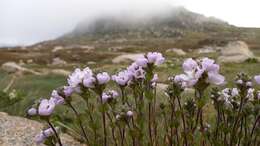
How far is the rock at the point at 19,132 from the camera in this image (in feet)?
23.7

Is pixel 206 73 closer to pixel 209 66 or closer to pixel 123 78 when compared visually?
pixel 209 66

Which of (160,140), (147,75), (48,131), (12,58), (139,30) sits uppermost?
(147,75)

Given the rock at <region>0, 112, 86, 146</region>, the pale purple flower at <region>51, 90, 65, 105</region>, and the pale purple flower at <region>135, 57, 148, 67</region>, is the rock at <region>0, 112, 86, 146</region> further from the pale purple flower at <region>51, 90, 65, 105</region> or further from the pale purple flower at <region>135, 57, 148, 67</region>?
the pale purple flower at <region>135, 57, 148, 67</region>

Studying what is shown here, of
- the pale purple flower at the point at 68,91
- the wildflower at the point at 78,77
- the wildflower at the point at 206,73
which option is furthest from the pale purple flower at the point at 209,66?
the pale purple flower at the point at 68,91

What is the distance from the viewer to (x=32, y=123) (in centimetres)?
827

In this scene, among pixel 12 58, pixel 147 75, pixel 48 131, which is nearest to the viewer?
pixel 48 131

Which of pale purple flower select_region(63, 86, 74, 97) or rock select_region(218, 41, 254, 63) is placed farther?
rock select_region(218, 41, 254, 63)

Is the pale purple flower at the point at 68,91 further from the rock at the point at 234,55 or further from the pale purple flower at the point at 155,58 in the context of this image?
the rock at the point at 234,55

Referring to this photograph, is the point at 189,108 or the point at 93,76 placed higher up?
the point at 93,76

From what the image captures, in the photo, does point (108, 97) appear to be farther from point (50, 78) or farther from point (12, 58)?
point (12, 58)

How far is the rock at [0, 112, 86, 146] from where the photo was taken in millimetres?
7230

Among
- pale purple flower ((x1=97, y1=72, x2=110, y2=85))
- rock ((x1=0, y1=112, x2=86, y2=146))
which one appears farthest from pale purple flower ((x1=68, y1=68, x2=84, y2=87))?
rock ((x1=0, y1=112, x2=86, y2=146))

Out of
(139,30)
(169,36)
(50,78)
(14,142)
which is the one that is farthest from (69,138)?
(139,30)

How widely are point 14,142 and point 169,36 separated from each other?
159 m
